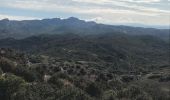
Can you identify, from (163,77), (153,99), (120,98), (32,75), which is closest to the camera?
(120,98)

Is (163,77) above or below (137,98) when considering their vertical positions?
below

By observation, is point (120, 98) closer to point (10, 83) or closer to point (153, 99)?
point (153, 99)

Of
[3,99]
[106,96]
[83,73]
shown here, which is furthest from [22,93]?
[83,73]

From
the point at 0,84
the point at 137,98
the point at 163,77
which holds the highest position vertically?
the point at 0,84

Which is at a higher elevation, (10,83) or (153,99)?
(10,83)

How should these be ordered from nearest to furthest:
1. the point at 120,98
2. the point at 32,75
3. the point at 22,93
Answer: the point at 22,93 → the point at 120,98 → the point at 32,75

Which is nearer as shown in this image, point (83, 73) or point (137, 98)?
point (137, 98)

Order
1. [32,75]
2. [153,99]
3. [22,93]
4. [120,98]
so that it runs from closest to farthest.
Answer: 1. [22,93]
2. [120,98]
3. [153,99]
4. [32,75]

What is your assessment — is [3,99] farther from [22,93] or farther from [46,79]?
[46,79]

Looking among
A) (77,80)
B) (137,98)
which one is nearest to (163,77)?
(77,80)
